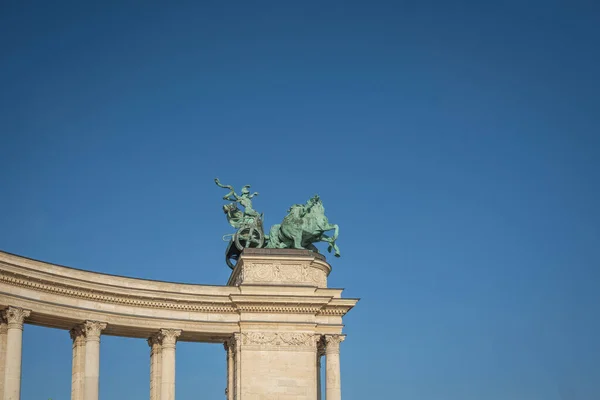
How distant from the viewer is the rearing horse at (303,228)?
57375 millimetres

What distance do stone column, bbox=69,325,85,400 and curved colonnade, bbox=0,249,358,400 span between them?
0.06 meters

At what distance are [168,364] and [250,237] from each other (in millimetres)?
9762

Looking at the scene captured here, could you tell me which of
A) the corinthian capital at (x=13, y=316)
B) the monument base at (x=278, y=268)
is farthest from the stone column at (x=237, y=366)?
the corinthian capital at (x=13, y=316)

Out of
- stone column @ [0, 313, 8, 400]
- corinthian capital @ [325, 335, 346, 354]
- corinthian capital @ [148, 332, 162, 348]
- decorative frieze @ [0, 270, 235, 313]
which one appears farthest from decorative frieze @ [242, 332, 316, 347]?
stone column @ [0, 313, 8, 400]

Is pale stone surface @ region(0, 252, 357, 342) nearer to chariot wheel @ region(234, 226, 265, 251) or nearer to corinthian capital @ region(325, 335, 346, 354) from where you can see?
corinthian capital @ region(325, 335, 346, 354)

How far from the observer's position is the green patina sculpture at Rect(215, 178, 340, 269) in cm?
5712

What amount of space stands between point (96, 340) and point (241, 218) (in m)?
13.1

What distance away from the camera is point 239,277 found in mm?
55844

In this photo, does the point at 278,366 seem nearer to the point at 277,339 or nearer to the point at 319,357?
the point at 277,339

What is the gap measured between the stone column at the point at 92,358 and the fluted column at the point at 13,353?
3923 millimetres

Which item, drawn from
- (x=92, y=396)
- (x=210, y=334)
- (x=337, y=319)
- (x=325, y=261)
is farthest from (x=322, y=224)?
(x=92, y=396)

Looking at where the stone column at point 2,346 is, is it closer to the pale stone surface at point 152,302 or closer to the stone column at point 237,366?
the pale stone surface at point 152,302

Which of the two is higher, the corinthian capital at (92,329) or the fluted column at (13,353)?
the corinthian capital at (92,329)

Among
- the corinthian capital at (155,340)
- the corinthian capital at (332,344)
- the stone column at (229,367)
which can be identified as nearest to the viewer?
the corinthian capital at (155,340)
